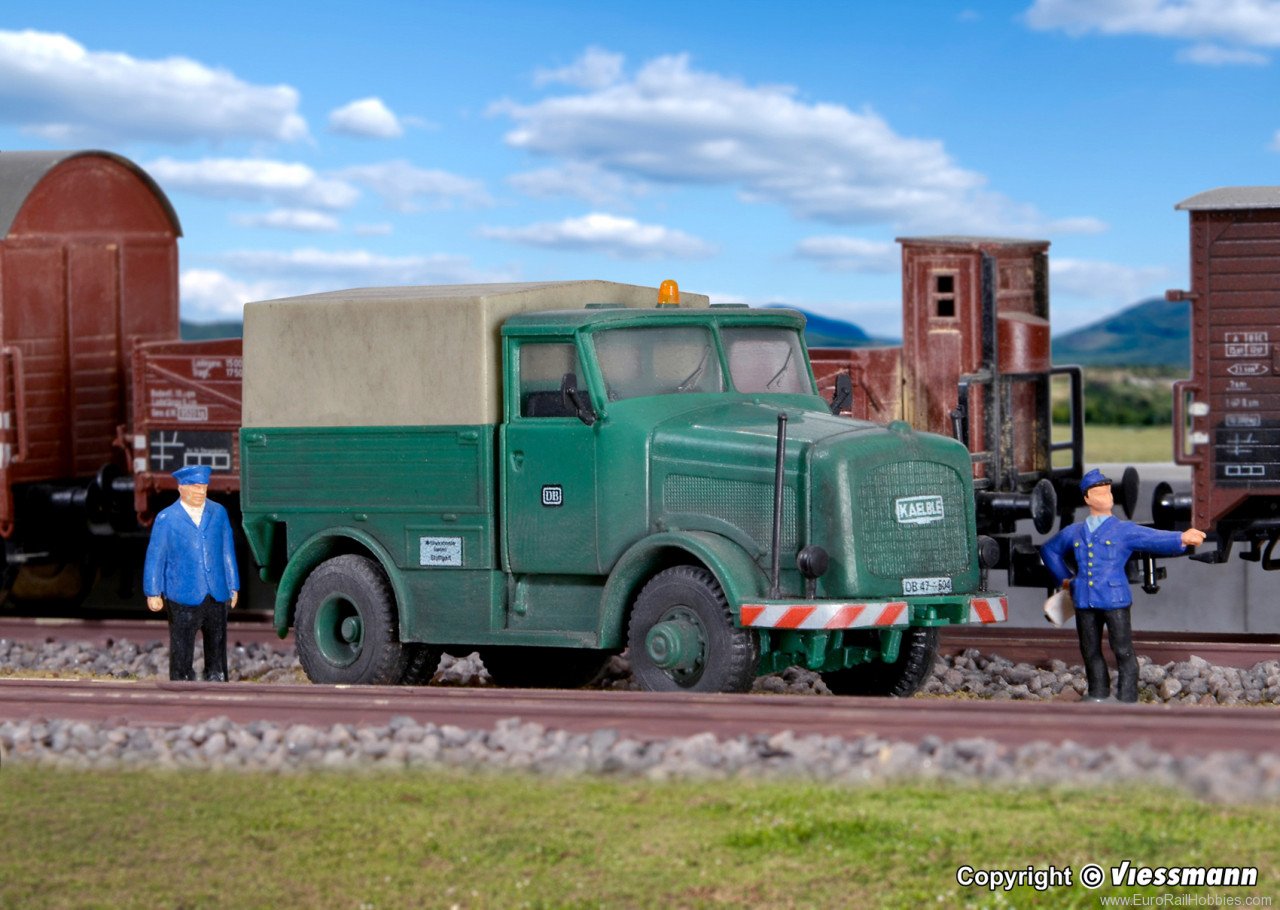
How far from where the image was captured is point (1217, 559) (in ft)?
47.3

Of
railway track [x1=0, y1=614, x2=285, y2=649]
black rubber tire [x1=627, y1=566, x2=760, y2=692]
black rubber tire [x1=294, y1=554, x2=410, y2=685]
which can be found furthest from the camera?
railway track [x1=0, y1=614, x2=285, y2=649]

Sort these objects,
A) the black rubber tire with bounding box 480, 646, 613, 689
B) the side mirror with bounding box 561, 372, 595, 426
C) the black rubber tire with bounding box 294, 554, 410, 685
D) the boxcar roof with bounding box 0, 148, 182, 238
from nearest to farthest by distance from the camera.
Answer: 1. the side mirror with bounding box 561, 372, 595, 426
2. the black rubber tire with bounding box 294, 554, 410, 685
3. the black rubber tire with bounding box 480, 646, 613, 689
4. the boxcar roof with bounding box 0, 148, 182, 238

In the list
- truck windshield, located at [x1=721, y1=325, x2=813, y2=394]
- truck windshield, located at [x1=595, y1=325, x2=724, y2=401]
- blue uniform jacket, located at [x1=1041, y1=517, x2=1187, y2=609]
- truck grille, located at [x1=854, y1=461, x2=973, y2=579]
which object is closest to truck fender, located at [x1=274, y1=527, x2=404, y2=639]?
truck windshield, located at [x1=595, y1=325, x2=724, y2=401]

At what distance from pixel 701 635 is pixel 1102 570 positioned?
2.49 meters

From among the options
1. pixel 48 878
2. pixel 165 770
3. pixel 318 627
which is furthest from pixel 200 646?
pixel 48 878

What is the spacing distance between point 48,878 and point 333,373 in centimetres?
496

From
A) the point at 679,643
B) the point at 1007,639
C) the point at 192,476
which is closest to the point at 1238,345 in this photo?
the point at 1007,639

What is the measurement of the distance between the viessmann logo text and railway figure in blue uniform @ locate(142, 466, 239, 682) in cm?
435

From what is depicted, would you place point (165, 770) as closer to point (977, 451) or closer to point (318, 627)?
point (318, 627)

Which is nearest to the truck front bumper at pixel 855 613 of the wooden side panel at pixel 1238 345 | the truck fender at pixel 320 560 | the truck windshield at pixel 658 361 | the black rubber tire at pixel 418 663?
the truck windshield at pixel 658 361

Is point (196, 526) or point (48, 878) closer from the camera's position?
point (48, 878)

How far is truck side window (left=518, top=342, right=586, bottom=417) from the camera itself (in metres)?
10.8

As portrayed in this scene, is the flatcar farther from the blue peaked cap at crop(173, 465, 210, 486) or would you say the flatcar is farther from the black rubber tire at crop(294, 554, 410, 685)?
the blue peaked cap at crop(173, 465, 210, 486)

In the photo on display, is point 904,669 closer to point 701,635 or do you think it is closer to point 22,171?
point 701,635
